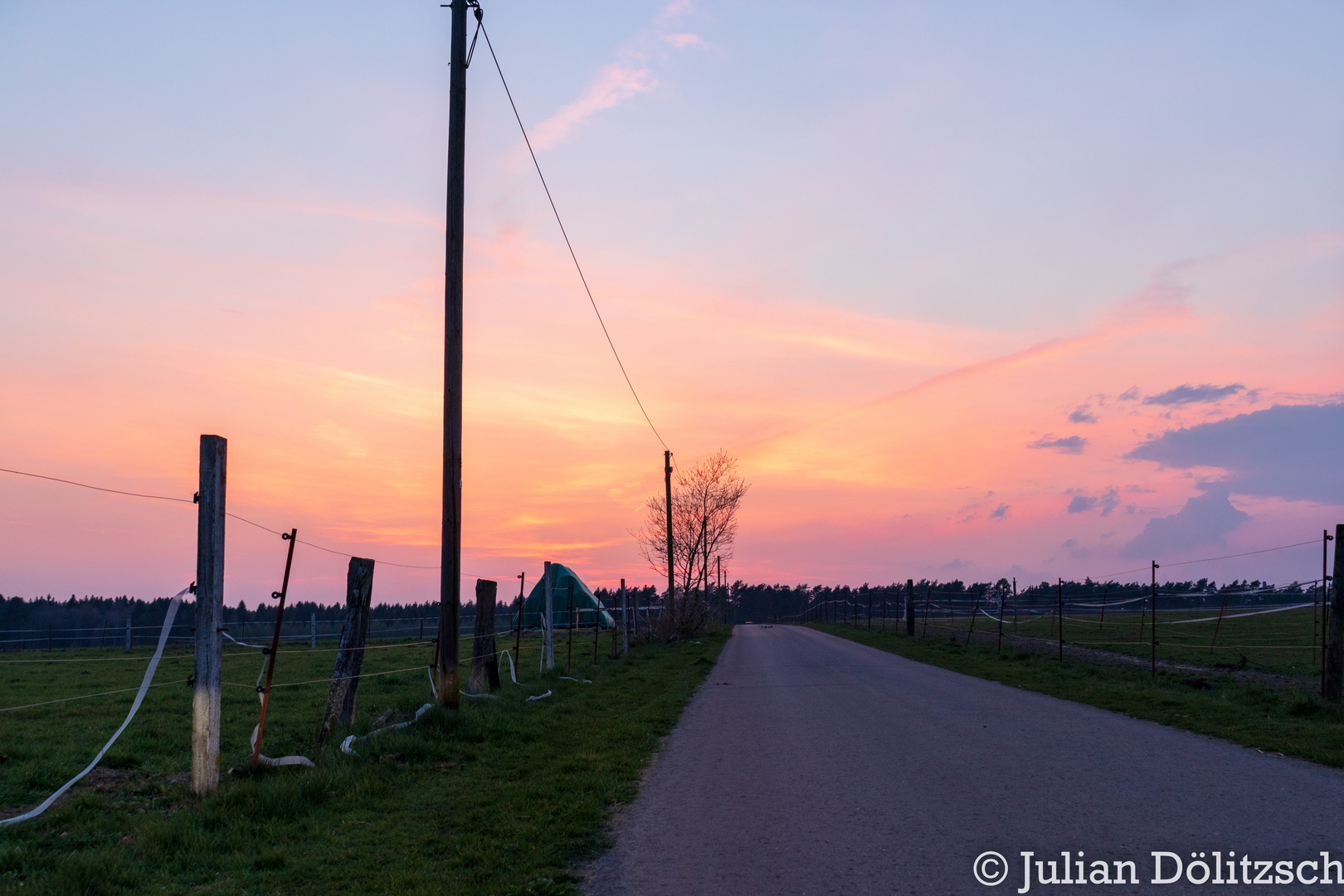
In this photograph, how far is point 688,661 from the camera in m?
24.2

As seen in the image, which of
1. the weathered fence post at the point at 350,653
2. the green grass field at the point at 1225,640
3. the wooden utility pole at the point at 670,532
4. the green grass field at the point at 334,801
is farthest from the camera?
the wooden utility pole at the point at 670,532

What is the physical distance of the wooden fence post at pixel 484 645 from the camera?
47.4 feet

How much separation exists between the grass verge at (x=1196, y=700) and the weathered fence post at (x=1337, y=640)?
0.38 m

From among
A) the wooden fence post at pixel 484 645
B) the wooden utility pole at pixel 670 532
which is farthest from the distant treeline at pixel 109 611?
the wooden fence post at pixel 484 645

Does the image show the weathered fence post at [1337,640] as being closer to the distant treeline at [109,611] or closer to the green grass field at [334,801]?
the green grass field at [334,801]

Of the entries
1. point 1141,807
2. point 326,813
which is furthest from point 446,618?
point 1141,807

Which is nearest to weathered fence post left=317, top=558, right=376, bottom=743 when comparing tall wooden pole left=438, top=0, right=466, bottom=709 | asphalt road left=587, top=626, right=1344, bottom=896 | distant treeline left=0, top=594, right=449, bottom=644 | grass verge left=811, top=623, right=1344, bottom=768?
tall wooden pole left=438, top=0, right=466, bottom=709

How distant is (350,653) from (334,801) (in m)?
3.11

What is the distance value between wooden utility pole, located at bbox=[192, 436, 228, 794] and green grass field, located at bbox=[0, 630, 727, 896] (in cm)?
38

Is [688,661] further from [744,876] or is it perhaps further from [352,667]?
[744,876]

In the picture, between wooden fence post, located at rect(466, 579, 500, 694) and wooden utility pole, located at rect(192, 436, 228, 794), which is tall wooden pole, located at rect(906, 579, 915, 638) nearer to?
wooden fence post, located at rect(466, 579, 500, 694)

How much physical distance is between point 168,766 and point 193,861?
4.04 metres

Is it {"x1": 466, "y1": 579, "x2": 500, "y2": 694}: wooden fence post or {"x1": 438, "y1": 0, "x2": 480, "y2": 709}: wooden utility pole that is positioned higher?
{"x1": 438, "y1": 0, "x2": 480, "y2": 709}: wooden utility pole

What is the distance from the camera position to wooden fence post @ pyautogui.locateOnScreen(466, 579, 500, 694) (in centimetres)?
1446
